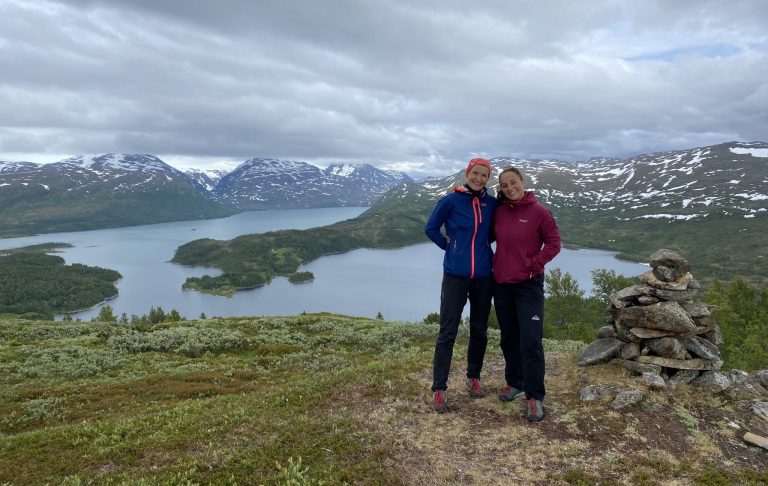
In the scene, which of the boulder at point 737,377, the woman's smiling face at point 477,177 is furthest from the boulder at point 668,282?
the woman's smiling face at point 477,177

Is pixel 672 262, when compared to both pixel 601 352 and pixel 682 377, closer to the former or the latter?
pixel 682 377

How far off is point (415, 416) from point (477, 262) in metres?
4.05

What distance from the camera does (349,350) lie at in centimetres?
2606

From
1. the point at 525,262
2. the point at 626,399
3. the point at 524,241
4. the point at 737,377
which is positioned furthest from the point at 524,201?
the point at 737,377

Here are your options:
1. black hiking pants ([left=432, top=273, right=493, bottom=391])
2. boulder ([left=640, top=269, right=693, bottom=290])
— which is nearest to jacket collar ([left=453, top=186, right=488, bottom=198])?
black hiking pants ([left=432, top=273, right=493, bottom=391])

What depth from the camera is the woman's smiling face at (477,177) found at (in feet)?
32.4

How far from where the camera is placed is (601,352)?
44.0 feet

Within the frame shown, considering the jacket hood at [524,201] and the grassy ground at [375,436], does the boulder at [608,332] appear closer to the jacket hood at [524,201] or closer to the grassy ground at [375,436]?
the grassy ground at [375,436]

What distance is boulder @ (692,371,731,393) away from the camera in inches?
442

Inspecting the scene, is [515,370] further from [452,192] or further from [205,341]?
[205,341]

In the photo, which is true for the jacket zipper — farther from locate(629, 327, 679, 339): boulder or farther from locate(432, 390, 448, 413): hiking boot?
locate(629, 327, 679, 339): boulder

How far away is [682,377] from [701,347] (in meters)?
1.17

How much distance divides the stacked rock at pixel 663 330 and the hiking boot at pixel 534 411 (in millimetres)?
3537

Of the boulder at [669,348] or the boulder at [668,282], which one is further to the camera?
the boulder at [668,282]
